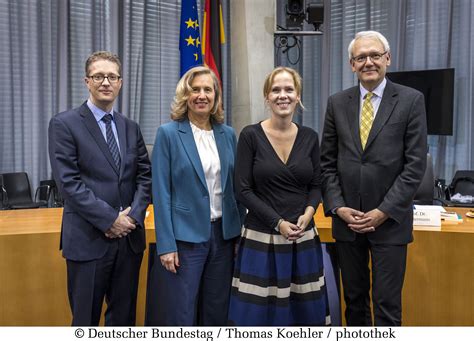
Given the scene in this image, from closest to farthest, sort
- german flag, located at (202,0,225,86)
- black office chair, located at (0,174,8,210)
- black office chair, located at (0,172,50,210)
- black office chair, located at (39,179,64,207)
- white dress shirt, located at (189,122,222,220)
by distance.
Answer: white dress shirt, located at (189,122,222,220) → black office chair, located at (0,174,8,210) → black office chair, located at (0,172,50,210) → black office chair, located at (39,179,64,207) → german flag, located at (202,0,225,86)

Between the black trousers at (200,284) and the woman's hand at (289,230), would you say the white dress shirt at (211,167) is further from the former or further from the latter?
the woman's hand at (289,230)

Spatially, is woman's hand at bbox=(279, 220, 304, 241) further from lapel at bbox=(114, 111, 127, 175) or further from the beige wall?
the beige wall

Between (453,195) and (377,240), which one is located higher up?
(377,240)

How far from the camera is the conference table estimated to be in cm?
247

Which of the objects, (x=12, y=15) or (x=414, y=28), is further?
(x=414, y=28)

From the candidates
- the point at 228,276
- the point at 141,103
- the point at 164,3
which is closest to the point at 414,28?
the point at 164,3

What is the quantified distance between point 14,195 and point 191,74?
4116 mm

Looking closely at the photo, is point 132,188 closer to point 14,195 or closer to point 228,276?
point 228,276

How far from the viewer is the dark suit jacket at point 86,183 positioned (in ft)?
6.24

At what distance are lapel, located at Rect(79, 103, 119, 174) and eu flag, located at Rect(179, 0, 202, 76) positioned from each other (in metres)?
3.51

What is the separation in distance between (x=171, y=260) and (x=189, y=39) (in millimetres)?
4038

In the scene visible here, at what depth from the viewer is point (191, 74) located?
200 cm

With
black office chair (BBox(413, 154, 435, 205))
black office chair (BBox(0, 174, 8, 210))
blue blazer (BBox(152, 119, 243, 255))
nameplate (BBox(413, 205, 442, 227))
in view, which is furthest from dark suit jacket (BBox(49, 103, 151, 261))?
black office chair (BBox(0, 174, 8, 210))

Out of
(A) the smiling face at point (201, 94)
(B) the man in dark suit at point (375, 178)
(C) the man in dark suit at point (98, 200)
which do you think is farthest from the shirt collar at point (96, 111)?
(B) the man in dark suit at point (375, 178)
